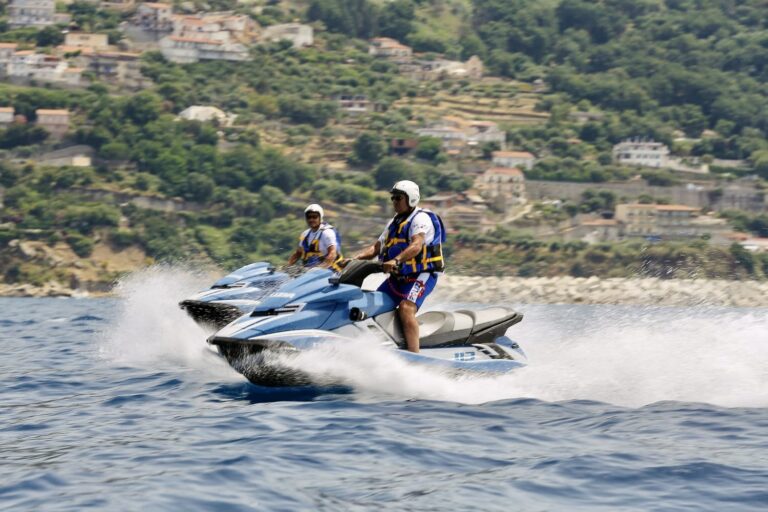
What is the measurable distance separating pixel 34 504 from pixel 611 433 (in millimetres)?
3833

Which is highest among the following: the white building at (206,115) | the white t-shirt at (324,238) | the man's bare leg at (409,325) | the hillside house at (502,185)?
the man's bare leg at (409,325)

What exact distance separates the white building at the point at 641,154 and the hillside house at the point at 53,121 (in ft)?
168

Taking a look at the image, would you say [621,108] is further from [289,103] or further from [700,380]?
[700,380]

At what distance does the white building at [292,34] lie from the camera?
145 metres

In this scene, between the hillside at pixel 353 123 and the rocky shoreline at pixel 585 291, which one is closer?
the rocky shoreline at pixel 585 291

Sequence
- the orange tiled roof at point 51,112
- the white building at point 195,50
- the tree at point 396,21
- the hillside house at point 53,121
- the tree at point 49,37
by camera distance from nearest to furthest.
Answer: the hillside house at point 53,121, the orange tiled roof at point 51,112, the tree at point 49,37, the white building at point 195,50, the tree at point 396,21

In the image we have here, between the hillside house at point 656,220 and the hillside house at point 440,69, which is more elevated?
the hillside house at point 440,69

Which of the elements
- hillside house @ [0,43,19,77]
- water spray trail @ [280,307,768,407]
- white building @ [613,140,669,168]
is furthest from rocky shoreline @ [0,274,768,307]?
water spray trail @ [280,307,768,407]

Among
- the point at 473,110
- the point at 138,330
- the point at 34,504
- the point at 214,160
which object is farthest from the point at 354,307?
the point at 473,110

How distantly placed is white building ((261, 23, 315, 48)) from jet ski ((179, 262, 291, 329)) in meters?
133

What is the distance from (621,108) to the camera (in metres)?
142

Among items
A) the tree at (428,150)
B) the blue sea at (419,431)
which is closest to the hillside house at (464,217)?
the tree at (428,150)

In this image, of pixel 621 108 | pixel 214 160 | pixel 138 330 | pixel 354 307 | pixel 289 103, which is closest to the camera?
pixel 354 307

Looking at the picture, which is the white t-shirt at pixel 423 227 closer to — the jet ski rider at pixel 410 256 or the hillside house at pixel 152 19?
the jet ski rider at pixel 410 256
